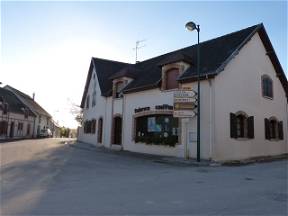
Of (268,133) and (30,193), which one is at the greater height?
(268,133)

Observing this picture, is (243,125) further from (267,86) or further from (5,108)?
(5,108)

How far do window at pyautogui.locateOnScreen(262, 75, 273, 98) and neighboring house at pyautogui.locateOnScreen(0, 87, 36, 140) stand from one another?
112 feet

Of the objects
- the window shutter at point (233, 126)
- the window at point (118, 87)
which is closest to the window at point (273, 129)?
the window shutter at point (233, 126)

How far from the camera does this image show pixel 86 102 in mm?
33844

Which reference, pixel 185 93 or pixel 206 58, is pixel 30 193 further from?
pixel 206 58

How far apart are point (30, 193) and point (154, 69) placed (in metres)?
17.3

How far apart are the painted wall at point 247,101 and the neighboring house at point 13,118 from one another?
34028 mm

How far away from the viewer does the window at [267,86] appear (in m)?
21.8

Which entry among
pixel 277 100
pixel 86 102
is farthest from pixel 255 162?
pixel 86 102

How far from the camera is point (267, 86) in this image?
22328 mm

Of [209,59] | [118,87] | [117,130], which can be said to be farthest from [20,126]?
[209,59]

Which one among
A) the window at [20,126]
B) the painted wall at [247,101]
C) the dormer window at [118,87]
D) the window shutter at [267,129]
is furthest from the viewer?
the window at [20,126]

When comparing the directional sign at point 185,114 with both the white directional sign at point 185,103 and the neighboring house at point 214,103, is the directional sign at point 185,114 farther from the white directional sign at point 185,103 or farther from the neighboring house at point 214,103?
the neighboring house at point 214,103

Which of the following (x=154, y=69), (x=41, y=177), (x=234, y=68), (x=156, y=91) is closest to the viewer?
(x=41, y=177)
